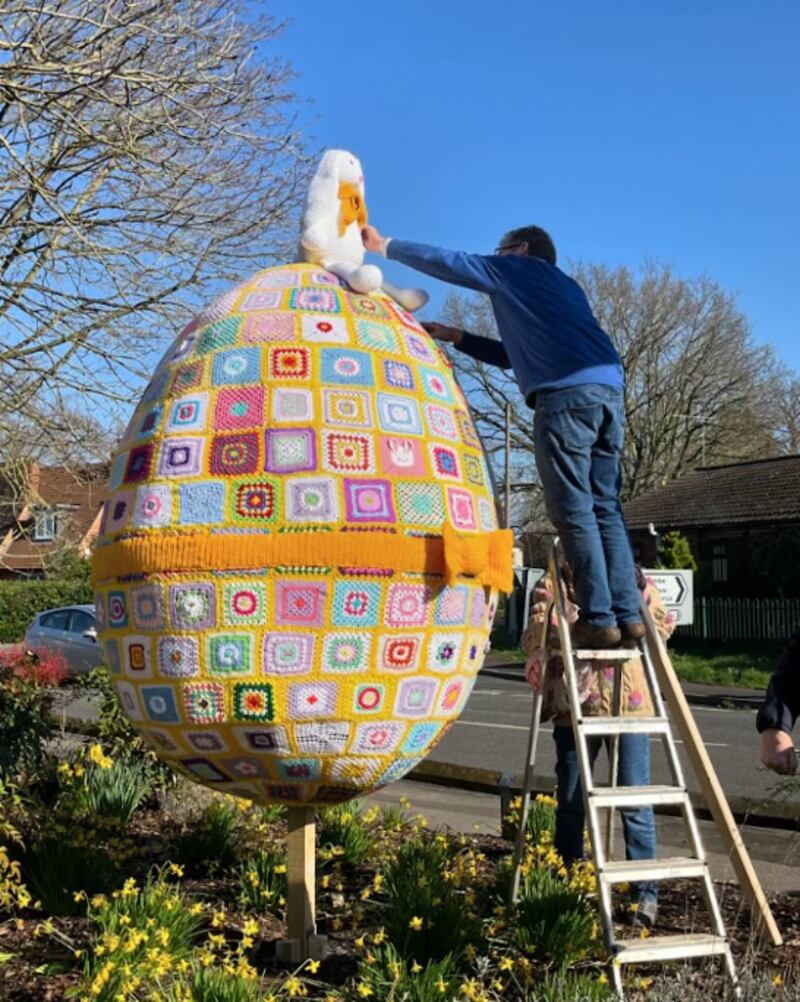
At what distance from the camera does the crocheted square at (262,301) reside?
3671 millimetres

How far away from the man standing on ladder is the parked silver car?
14.5 m

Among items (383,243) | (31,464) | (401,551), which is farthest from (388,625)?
(31,464)

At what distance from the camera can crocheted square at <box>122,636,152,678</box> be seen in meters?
3.41

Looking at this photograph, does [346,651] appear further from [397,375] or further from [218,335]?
[218,335]

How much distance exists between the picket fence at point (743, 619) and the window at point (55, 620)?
49.7 ft

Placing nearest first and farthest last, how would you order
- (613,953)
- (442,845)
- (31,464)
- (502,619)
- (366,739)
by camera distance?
(613,953), (366,739), (442,845), (31,464), (502,619)

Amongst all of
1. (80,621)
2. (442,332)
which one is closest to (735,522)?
(80,621)

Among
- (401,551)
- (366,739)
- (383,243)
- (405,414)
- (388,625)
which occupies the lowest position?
(366,739)

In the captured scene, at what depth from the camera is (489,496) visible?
3768 millimetres

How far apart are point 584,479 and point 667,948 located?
62.2 inches

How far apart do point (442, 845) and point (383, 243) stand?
8.50 ft

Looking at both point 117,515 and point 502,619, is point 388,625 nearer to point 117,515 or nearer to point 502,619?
point 117,515

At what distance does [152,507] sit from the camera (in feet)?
11.1

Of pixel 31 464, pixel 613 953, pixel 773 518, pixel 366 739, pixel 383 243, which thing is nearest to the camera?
pixel 613 953
